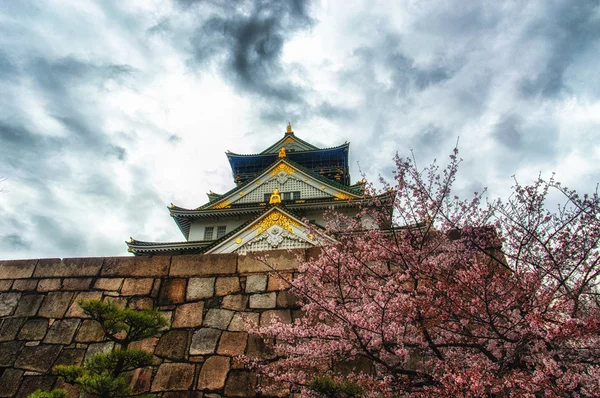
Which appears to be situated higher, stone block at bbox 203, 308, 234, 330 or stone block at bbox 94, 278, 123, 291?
stone block at bbox 94, 278, 123, 291

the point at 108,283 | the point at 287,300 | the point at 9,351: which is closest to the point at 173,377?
the point at 287,300

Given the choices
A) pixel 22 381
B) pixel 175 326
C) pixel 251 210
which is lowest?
pixel 22 381

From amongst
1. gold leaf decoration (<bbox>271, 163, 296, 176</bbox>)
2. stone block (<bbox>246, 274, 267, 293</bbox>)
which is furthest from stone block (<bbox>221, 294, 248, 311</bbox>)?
gold leaf decoration (<bbox>271, 163, 296, 176</bbox>)

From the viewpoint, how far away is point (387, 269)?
396 cm

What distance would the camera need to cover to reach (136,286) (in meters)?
4.49

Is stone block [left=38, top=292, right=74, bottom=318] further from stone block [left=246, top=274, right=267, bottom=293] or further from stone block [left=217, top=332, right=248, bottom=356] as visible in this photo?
stone block [left=246, top=274, right=267, bottom=293]

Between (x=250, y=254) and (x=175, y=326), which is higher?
(x=250, y=254)

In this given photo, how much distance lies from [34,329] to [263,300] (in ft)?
9.51

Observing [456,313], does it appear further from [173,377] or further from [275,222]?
[275,222]

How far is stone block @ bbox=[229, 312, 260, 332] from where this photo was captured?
3.99 metres

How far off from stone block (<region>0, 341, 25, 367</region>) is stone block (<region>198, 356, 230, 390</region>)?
7.75 feet

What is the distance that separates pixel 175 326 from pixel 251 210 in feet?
46.9

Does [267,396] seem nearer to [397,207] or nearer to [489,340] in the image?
[489,340]

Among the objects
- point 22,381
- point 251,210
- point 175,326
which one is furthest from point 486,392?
point 251,210
